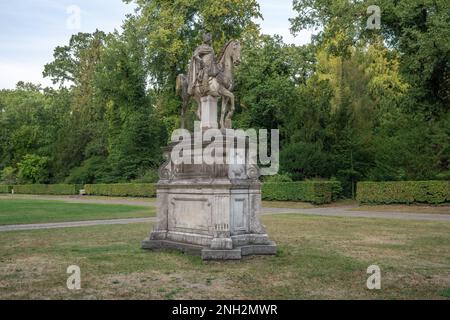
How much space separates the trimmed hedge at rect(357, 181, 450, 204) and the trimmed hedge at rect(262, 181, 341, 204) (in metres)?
2.01

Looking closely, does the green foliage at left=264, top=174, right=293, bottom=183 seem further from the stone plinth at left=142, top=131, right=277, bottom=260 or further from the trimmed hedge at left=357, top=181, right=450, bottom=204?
the stone plinth at left=142, top=131, right=277, bottom=260

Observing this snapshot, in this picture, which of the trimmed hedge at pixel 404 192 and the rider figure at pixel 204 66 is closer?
the rider figure at pixel 204 66

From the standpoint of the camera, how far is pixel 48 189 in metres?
51.5

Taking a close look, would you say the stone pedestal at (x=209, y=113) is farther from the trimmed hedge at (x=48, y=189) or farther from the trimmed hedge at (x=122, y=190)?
the trimmed hedge at (x=48, y=189)

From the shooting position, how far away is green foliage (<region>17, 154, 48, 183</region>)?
180 ft

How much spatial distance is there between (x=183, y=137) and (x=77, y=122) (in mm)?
47032

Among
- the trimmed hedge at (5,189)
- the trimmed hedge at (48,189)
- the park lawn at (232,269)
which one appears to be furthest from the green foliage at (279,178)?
the trimmed hedge at (5,189)

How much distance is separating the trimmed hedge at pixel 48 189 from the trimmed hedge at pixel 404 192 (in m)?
31.0

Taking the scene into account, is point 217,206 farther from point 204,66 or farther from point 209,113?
point 204,66

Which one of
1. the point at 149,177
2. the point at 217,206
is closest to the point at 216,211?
the point at 217,206

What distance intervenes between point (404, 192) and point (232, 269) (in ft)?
65.2

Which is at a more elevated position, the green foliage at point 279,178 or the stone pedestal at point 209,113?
the stone pedestal at point 209,113

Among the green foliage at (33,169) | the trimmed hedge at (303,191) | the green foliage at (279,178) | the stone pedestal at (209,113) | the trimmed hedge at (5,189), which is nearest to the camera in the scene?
the stone pedestal at (209,113)

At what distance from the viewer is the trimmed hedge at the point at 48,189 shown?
1880 inches
